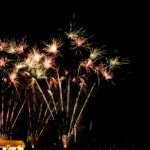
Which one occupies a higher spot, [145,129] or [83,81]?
[83,81]

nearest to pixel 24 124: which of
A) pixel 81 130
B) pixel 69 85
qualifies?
pixel 81 130

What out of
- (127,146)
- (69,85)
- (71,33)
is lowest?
(127,146)

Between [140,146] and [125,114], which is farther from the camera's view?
[125,114]

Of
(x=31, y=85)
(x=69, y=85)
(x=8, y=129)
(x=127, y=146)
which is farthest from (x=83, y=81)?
(x=127, y=146)

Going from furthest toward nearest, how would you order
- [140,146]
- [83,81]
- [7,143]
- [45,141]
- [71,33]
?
[45,141], [140,146], [83,81], [71,33], [7,143]

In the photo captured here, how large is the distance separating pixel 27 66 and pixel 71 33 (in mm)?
2477

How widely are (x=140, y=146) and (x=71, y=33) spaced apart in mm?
10050

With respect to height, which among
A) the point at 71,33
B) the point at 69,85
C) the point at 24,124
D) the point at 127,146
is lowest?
the point at 127,146

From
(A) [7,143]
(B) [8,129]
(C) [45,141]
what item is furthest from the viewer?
(C) [45,141]

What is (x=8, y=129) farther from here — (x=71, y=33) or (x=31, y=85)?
(x=71, y=33)

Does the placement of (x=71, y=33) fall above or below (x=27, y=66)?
above

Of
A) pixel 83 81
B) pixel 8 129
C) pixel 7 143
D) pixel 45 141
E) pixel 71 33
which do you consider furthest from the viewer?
pixel 45 141

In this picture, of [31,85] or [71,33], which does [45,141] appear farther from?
[71,33]

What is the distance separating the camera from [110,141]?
22.1m
